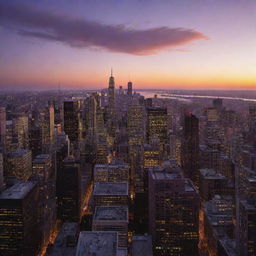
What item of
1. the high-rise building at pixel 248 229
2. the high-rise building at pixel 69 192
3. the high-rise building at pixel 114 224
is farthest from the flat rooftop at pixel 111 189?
the high-rise building at pixel 248 229

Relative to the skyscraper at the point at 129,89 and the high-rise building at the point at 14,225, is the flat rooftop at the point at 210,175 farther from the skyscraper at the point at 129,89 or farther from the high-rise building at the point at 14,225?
the skyscraper at the point at 129,89

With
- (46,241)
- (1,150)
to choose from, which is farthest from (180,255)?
(1,150)

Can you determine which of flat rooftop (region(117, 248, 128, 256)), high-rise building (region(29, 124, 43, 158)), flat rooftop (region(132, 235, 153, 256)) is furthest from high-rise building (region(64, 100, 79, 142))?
flat rooftop (region(117, 248, 128, 256))

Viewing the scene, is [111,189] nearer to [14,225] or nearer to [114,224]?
[114,224]

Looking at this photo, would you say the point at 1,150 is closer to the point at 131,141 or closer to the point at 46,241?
the point at 46,241

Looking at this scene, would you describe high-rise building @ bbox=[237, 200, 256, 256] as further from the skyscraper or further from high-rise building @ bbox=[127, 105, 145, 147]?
the skyscraper

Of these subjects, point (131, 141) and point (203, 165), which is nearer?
A: point (203, 165)

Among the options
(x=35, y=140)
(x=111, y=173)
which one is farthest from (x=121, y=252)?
(x=35, y=140)
